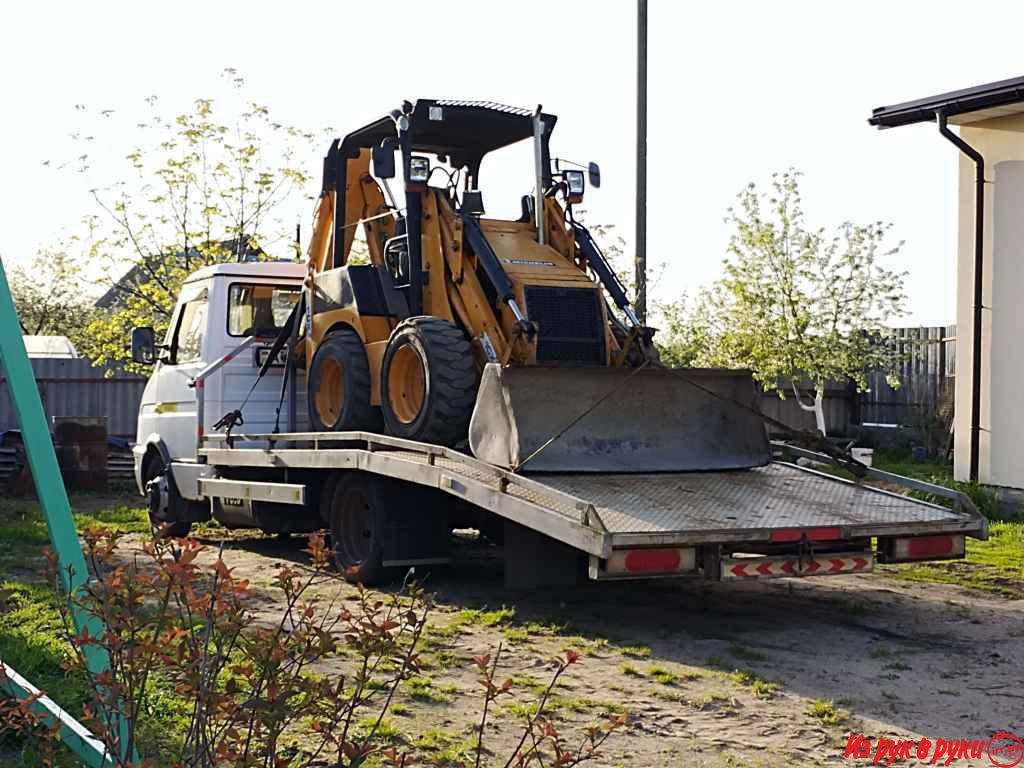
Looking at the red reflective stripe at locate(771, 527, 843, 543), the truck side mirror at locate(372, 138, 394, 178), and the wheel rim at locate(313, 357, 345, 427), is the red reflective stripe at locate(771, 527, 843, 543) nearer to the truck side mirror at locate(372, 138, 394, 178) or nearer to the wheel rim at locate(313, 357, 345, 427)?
the truck side mirror at locate(372, 138, 394, 178)

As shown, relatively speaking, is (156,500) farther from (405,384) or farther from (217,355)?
(405,384)

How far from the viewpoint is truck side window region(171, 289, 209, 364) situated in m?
13.1

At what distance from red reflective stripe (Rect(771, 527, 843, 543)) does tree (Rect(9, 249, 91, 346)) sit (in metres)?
37.8

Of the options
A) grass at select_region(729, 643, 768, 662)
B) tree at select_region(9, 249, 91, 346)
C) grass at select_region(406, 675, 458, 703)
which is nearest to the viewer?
grass at select_region(406, 675, 458, 703)

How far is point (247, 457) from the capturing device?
11.5m

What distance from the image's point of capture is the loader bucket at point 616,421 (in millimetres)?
8766

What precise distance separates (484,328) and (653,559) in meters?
3.21

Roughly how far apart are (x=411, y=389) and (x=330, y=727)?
6962 mm

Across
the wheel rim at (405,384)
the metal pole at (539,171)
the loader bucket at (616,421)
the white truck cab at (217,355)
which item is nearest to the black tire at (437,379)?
the wheel rim at (405,384)

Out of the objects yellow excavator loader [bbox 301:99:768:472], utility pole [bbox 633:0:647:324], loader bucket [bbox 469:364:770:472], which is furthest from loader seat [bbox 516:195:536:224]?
utility pole [bbox 633:0:647:324]

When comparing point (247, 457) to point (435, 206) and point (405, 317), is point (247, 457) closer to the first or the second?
point (405, 317)

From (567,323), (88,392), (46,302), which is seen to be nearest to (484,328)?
(567,323)

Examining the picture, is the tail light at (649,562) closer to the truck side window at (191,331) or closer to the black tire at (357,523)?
the black tire at (357,523)

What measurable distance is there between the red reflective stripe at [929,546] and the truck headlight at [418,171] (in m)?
4.70
